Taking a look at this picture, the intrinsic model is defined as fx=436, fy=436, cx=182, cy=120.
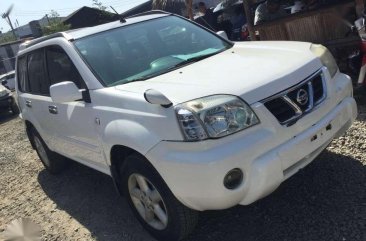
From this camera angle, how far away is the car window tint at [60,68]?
401 centimetres

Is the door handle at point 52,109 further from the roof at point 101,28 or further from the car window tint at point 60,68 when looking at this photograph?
the roof at point 101,28

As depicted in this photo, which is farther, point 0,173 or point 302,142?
point 0,173

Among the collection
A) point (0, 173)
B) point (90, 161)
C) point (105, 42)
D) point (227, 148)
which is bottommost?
point (0, 173)

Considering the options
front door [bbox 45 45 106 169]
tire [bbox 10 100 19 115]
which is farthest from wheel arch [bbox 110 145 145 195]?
tire [bbox 10 100 19 115]

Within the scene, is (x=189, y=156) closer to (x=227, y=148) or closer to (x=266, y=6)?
(x=227, y=148)

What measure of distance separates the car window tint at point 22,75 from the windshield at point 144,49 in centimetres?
181

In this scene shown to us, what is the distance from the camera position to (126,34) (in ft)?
14.1

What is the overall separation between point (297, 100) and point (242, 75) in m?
0.43

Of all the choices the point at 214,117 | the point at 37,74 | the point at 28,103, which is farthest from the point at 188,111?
the point at 28,103

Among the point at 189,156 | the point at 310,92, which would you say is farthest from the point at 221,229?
the point at 310,92

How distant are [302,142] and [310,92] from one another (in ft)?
1.33

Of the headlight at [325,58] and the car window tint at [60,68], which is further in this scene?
the car window tint at [60,68]

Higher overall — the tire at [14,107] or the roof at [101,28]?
the roof at [101,28]

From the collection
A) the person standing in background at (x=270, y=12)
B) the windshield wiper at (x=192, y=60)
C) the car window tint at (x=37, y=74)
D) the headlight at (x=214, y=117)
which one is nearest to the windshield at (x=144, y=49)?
the windshield wiper at (x=192, y=60)
